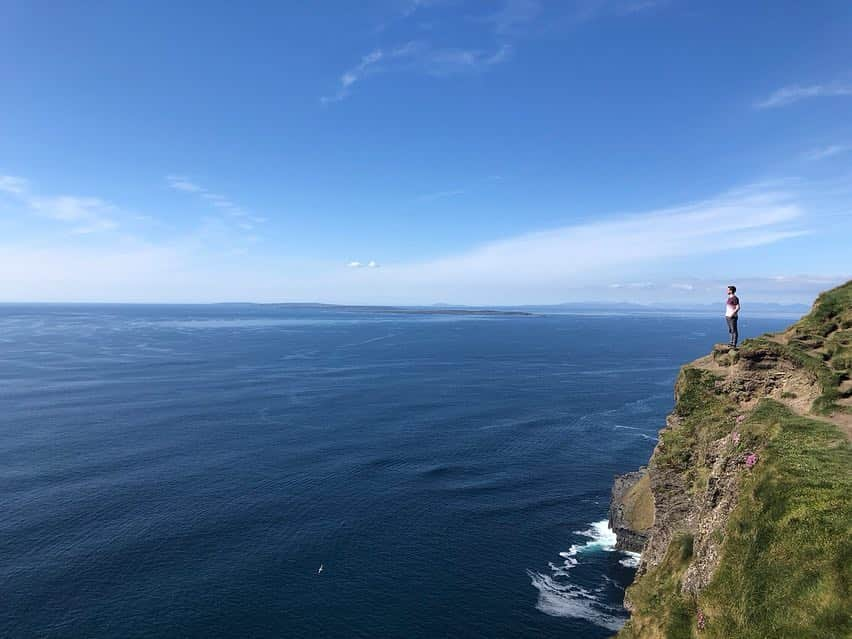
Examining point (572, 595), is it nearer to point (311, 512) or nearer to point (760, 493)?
point (311, 512)

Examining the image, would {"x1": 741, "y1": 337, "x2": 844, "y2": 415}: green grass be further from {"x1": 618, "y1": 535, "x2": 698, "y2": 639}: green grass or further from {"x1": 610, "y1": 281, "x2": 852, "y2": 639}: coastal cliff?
{"x1": 618, "y1": 535, "x2": 698, "y2": 639}: green grass

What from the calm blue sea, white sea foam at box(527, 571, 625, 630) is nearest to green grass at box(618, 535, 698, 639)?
white sea foam at box(527, 571, 625, 630)

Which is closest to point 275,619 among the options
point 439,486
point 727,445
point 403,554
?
point 403,554

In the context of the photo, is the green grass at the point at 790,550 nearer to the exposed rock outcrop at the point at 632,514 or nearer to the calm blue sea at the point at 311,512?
the calm blue sea at the point at 311,512

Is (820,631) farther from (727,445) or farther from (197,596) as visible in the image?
(197,596)

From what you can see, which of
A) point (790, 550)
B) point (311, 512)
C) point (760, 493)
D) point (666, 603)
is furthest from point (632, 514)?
point (790, 550)

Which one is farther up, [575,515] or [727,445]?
[727,445]

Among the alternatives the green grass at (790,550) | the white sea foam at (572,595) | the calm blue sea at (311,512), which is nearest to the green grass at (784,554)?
the green grass at (790,550)
